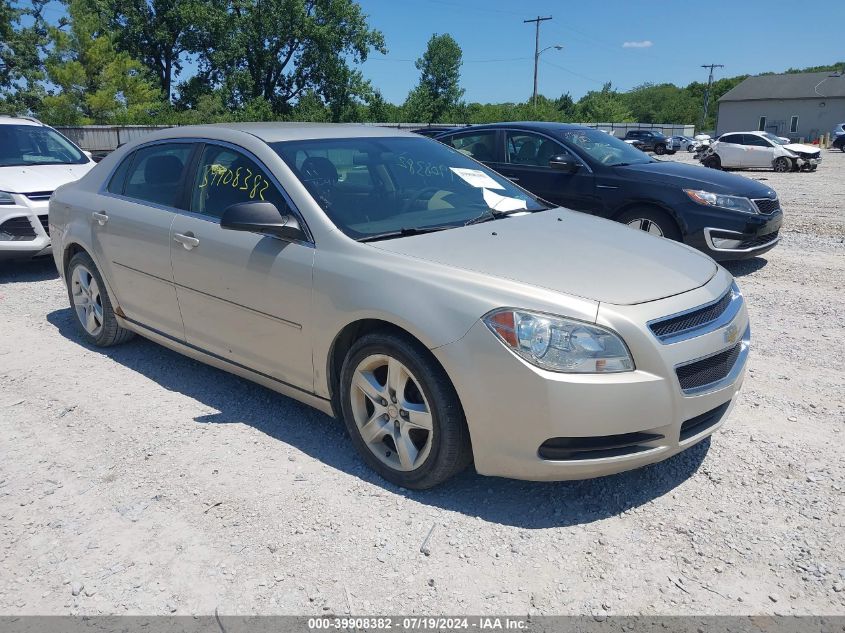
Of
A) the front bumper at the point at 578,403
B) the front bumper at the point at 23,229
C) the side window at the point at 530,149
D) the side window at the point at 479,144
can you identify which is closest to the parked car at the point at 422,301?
the front bumper at the point at 578,403

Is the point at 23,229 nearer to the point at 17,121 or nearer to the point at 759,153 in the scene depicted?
the point at 17,121

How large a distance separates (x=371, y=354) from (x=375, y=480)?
649mm

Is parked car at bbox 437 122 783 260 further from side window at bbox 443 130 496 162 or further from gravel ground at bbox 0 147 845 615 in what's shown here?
gravel ground at bbox 0 147 845 615

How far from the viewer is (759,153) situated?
25.7 meters

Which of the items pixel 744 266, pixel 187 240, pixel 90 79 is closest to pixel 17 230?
pixel 187 240

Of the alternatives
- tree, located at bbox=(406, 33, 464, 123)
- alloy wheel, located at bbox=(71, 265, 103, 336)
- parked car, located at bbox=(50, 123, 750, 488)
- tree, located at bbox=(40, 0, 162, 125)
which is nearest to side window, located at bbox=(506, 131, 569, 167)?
parked car, located at bbox=(50, 123, 750, 488)

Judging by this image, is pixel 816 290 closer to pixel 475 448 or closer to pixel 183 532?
pixel 475 448

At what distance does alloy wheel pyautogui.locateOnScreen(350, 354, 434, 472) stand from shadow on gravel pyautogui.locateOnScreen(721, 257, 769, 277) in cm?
560

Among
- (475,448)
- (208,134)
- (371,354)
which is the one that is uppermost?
(208,134)

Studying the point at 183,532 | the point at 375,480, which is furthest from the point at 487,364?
the point at 183,532

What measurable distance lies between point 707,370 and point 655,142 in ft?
147

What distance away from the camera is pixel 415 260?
10.4 ft

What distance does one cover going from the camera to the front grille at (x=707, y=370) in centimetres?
289

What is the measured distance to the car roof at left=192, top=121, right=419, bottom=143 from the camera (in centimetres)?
404
